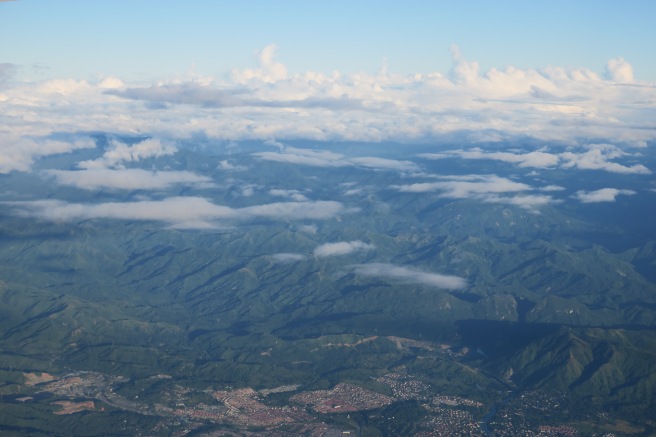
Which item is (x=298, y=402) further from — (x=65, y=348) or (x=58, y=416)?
(x=65, y=348)

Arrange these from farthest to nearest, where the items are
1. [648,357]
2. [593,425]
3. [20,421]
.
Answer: [648,357] < [593,425] < [20,421]

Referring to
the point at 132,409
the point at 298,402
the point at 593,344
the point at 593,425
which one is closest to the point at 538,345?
the point at 593,344

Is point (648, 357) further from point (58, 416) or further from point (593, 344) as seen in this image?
point (58, 416)

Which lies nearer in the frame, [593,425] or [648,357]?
[593,425]

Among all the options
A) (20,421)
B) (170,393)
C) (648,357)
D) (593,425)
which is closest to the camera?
(20,421)

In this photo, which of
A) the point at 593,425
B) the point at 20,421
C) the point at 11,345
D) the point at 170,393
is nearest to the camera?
the point at 20,421

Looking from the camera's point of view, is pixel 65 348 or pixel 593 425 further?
pixel 65 348

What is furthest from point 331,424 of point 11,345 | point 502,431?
point 11,345

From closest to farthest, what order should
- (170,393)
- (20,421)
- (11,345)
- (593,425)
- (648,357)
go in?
1. (20,421)
2. (593,425)
3. (170,393)
4. (648,357)
5. (11,345)

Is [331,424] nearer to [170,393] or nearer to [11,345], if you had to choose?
[170,393]
